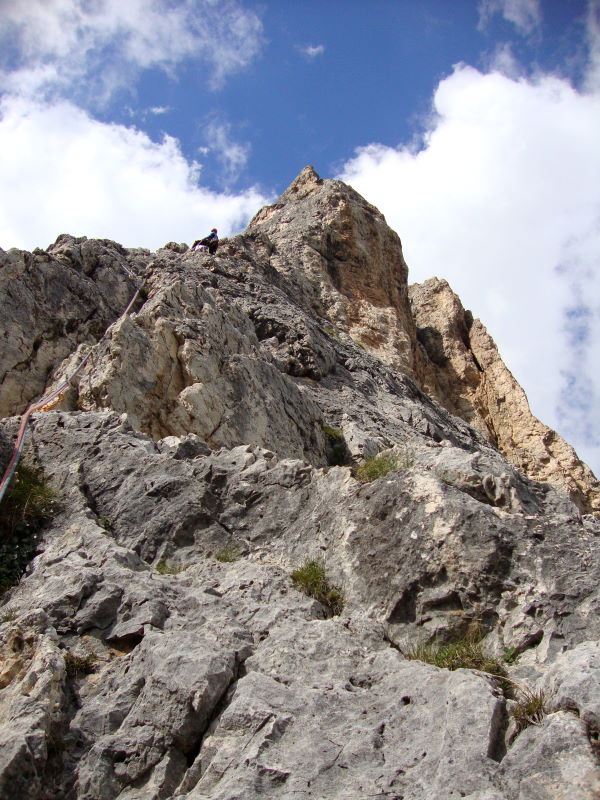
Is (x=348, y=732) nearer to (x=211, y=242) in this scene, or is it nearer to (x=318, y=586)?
(x=318, y=586)

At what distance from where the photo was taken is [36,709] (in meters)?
5.30

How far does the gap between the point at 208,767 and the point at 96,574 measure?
2.60 m

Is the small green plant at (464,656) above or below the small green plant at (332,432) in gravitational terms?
below

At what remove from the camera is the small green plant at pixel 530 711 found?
4.66 meters

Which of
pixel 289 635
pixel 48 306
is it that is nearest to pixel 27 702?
pixel 289 635

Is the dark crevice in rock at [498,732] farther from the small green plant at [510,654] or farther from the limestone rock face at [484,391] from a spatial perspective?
the limestone rock face at [484,391]

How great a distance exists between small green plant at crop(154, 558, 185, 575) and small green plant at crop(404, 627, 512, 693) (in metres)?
2.65

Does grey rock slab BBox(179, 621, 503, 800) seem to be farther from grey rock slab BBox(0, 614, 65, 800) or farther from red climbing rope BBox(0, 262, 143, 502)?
red climbing rope BBox(0, 262, 143, 502)

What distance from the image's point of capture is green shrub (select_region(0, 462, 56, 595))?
25.3 feet

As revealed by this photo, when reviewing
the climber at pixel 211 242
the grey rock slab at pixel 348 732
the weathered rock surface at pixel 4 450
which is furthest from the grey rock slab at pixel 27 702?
the climber at pixel 211 242

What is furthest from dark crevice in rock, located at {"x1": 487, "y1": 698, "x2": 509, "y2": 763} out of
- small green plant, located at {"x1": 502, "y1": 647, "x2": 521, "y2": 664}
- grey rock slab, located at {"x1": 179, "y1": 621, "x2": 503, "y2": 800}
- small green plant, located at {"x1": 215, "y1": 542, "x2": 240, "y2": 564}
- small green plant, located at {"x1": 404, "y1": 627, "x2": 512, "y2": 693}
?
small green plant, located at {"x1": 215, "y1": 542, "x2": 240, "y2": 564}

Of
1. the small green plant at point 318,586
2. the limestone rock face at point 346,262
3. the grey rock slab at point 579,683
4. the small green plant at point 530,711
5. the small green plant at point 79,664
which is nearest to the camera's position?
the grey rock slab at point 579,683

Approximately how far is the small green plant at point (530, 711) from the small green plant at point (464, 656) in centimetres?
45

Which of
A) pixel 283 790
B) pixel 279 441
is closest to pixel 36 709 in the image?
pixel 283 790
